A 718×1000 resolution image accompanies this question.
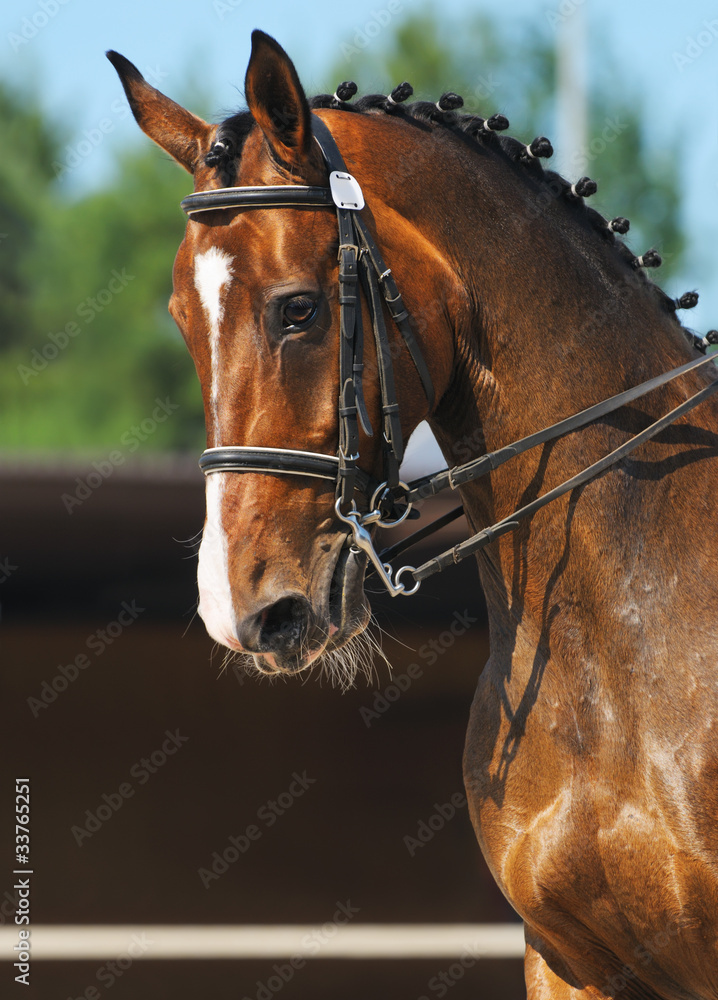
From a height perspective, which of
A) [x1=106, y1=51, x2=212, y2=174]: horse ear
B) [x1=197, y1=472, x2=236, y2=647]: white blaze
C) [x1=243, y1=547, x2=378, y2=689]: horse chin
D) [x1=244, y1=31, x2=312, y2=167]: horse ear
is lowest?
[x1=243, y1=547, x2=378, y2=689]: horse chin

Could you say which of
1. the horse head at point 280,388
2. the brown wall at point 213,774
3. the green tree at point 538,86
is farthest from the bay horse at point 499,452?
the green tree at point 538,86

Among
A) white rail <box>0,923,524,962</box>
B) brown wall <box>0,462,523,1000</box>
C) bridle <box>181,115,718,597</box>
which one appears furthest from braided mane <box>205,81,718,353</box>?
white rail <box>0,923,524,962</box>

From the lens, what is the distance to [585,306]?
2250mm

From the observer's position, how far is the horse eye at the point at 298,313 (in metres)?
1.98

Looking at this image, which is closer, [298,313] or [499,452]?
[298,313]

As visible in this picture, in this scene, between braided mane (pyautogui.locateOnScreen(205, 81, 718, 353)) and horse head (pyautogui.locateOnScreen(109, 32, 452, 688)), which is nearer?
horse head (pyautogui.locateOnScreen(109, 32, 452, 688))

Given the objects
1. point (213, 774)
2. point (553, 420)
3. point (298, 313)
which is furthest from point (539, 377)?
point (213, 774)

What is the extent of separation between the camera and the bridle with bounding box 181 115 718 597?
199cm

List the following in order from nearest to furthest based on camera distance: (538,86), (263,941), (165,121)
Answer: (165,121)
(263,941)
(538,86)

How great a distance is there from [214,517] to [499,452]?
633 mm

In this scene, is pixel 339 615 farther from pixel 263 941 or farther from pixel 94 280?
pixel 94 280

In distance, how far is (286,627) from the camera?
1978mm

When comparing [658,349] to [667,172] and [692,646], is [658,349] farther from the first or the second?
[667,172]

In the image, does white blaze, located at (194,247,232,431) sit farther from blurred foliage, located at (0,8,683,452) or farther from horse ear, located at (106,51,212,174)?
blurred foliage, located at (0,8,683,452)
